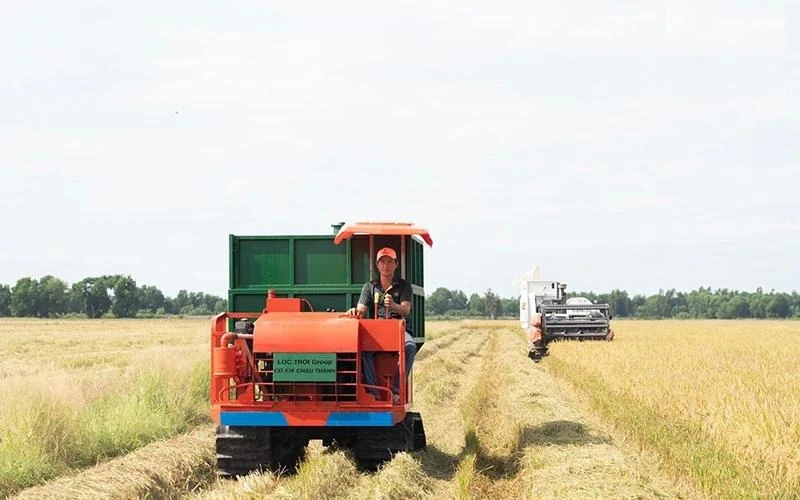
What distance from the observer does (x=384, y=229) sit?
411 inches

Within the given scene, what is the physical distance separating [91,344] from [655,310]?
15076 centimetres

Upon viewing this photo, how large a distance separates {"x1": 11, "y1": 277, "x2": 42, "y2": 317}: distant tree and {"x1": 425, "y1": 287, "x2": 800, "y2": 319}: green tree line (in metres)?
61.4

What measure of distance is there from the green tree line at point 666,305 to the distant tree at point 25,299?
6142cm

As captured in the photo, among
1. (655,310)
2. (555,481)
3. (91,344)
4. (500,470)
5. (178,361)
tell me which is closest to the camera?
(555,481)

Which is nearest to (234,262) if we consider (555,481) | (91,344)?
(555,481)

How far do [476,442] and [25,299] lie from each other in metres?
132

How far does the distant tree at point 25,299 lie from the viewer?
132250mm

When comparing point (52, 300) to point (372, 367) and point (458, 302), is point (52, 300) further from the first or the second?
point (372, 367)

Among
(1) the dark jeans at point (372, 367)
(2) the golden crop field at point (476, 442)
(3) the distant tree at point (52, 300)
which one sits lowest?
(2) the golden crop field at point (476, 442)

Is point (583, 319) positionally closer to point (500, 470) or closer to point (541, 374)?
point (541, 374)

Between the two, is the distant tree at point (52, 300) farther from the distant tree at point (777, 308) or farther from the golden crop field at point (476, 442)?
the golden crop field at point (476, 442)

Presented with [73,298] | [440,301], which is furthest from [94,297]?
[440,301]

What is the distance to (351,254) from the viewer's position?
443 inches

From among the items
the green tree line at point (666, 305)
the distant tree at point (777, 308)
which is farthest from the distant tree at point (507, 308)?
the distant tree at point (777, 308)
